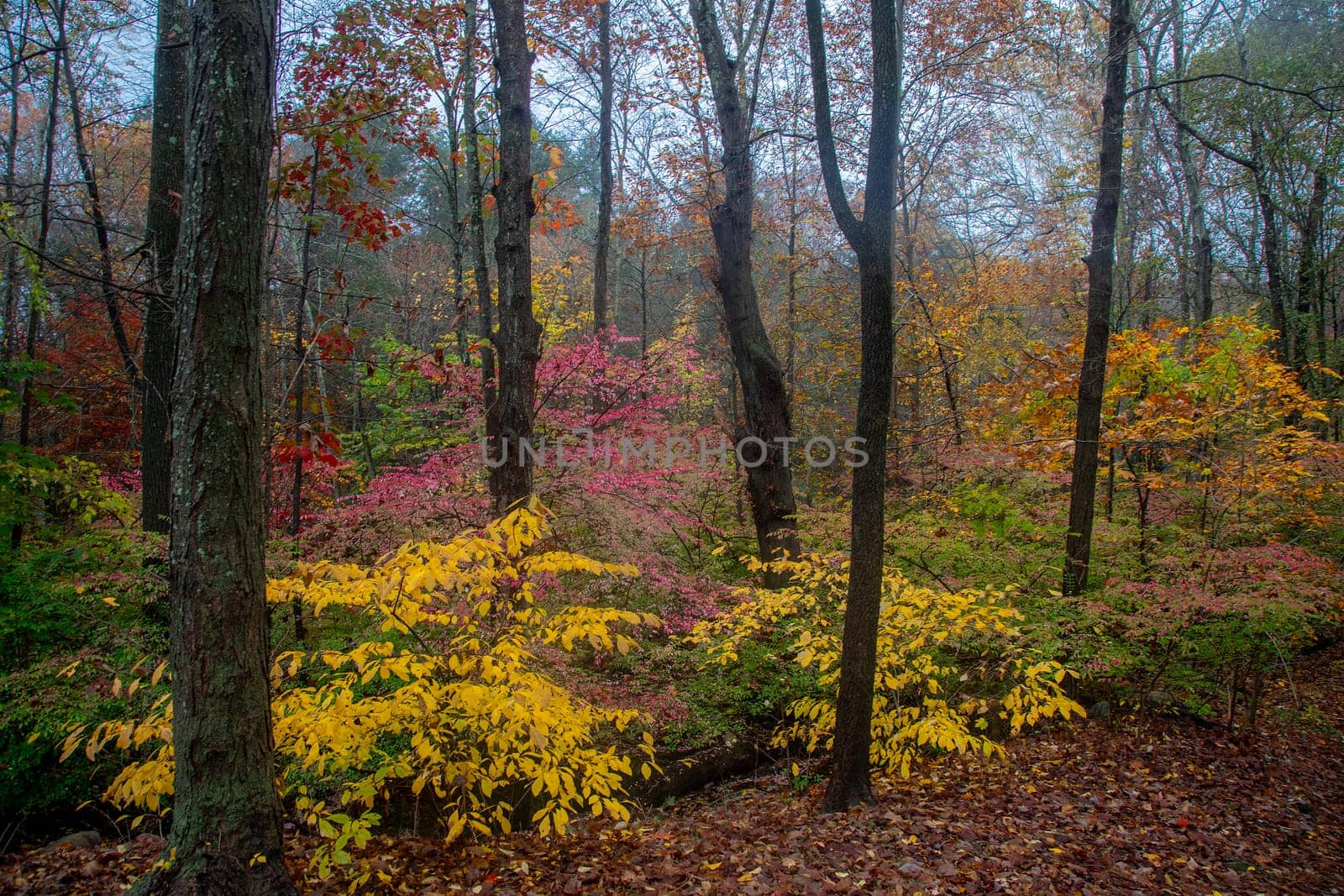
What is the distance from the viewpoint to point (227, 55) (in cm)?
259

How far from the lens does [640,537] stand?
7203 mm

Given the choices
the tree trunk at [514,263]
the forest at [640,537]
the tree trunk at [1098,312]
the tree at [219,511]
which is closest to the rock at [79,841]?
the forest at [640,537]

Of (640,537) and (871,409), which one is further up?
(871,409)

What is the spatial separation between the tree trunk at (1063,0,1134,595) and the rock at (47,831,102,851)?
8.49m

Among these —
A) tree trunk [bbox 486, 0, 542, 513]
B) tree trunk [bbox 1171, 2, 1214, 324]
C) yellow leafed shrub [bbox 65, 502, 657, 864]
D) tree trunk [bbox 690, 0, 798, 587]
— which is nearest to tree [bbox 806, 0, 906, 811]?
yellow leafed shrub [bbox 65, 502, 657, 864]

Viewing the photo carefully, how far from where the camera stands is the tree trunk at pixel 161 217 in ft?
18.0

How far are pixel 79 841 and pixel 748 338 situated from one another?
719 cm

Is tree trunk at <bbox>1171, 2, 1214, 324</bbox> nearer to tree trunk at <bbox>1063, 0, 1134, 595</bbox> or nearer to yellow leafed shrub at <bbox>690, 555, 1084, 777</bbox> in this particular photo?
tree trunk at <bbox>1063, 0, 1134, 595</bbox>

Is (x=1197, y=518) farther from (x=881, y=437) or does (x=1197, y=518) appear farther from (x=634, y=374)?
(x=634, y=374)

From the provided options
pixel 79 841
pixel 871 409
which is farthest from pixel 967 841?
pixel 79 841

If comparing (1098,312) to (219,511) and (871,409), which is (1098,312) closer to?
(871,409)

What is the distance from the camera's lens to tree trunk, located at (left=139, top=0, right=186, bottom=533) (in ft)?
18.0

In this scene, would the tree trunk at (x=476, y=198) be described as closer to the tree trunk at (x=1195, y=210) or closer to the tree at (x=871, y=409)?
the tree at (x=871, y=409)

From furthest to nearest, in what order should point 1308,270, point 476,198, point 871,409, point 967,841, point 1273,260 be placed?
point 1273,260, point 1308,270, point 476,198, point 871,409, point 967,841
